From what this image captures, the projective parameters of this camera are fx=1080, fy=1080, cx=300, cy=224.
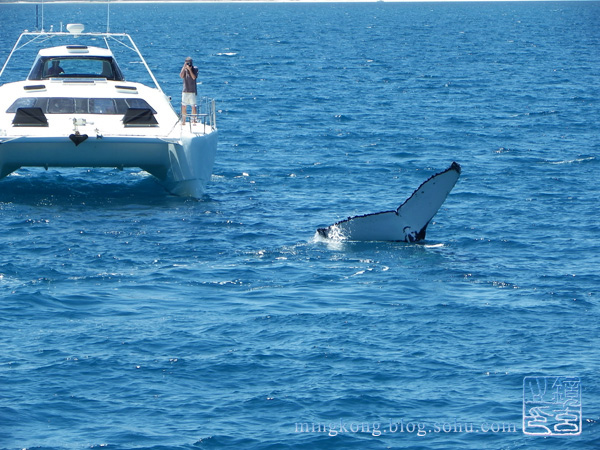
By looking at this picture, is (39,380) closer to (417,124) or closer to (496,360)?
(496,360)

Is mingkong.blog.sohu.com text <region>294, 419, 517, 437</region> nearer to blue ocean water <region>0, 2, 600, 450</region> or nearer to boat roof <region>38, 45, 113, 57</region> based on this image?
blue ocean water <region>0, 2, 600, 450</region>

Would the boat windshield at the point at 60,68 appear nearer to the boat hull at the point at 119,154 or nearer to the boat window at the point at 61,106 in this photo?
the boat window at the point at 61,106

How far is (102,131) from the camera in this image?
70.2ft

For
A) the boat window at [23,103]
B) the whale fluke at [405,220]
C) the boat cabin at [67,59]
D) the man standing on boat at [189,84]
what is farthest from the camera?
the boat cabin at [67,59]

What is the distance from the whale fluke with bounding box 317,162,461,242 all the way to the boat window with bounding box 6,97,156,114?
634 cm

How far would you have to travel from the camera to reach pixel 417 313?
15.2 meters

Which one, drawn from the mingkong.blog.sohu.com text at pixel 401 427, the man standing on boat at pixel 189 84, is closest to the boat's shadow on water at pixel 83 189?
the man standing on boat at pixel 189 84

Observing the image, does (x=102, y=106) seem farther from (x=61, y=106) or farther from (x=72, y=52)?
(x=72, y=52)

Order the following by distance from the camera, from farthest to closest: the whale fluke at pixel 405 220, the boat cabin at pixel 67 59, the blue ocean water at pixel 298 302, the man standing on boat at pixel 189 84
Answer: the boat cabin at pixel 67 59 < the man standing on boat at pixel 189 84 < the whale fluke at pixel 405 220 < the blue ocean water at pixel 298 302

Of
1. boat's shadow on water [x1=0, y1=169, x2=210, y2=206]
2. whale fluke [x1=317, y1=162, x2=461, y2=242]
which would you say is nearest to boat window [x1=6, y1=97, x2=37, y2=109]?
boat's shadow on water [x1=0, y1=169, x2=210, y2=206]

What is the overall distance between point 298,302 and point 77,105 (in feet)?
30.6

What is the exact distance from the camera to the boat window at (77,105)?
22656 mm

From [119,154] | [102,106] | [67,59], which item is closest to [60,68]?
[67,59]

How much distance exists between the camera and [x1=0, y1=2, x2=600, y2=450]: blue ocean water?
11961mm
